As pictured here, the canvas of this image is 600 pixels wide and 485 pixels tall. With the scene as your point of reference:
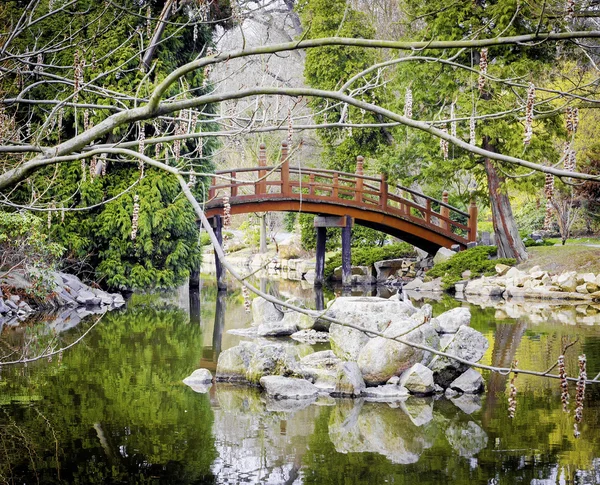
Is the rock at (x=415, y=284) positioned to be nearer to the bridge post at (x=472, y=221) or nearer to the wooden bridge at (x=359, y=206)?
the wooden bridge at (x=359, y=206)

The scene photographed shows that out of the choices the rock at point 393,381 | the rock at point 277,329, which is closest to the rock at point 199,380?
the rock at point 393,381

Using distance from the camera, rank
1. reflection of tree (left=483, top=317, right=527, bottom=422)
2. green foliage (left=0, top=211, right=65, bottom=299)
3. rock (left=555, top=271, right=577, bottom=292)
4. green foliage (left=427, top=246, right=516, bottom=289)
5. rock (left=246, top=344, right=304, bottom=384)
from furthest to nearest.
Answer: green foliage (left=427, top=246, right=516, bottom=289), rock (left=555, top=271, right=577, bottom=292), green foliage (left=0, top=211, right=65, bottom=299), rock (left=246, top=344, right=304, bottom=384), reflection of tree (left=483, top=317, right=527, bottom=422)

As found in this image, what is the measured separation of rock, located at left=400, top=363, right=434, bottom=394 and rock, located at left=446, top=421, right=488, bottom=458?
1105mm

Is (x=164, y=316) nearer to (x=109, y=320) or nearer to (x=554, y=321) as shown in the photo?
(x=109, y=320)

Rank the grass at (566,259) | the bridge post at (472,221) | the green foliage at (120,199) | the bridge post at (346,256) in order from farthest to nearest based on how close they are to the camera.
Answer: the bridge post at (472,221)
the bridge post at (346,256)
the grass at (566,259)
the green foliage at (120,199)

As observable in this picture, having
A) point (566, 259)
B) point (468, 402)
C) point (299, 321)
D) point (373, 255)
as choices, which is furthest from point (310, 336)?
point (373, 255)

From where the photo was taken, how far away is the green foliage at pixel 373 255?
947 inches

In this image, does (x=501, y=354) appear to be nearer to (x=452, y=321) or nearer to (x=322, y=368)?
(x=452, y=321)

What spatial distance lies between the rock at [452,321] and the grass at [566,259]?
338 inches

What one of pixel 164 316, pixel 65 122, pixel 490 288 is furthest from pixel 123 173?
pixel 490 288

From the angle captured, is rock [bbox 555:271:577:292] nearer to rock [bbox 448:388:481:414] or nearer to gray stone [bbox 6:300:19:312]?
rock [bbox 448:388:481:414]

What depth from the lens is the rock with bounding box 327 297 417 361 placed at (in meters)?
9.20

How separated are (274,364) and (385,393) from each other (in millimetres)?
1224

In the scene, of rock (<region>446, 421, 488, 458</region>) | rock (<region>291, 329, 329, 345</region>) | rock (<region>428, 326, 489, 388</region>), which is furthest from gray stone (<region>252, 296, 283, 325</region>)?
rock (<region>446, 421, 488, 458</region>)
